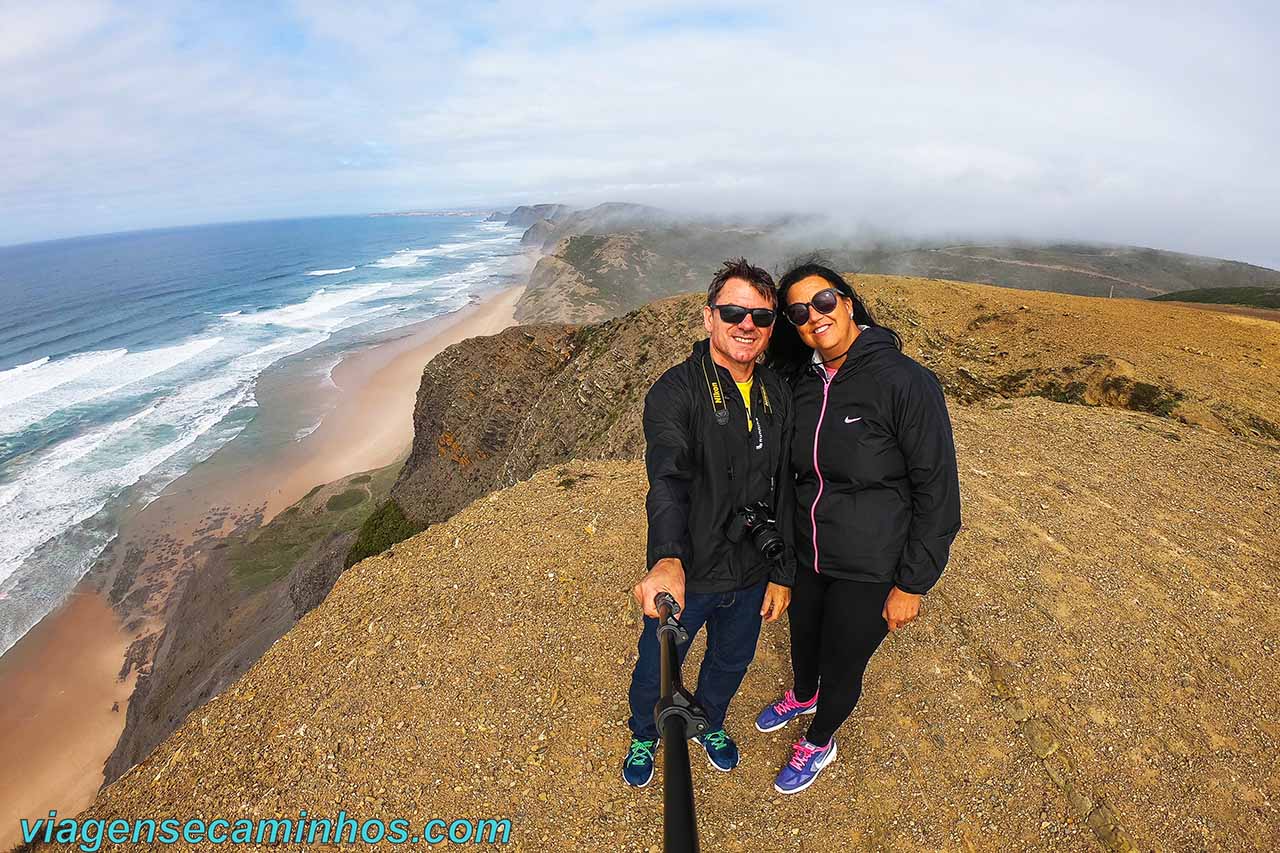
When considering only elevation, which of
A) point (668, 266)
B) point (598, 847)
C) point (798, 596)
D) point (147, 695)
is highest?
point (668, 266)

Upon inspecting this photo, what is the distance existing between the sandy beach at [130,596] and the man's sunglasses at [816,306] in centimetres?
2133

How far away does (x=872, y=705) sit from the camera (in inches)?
179

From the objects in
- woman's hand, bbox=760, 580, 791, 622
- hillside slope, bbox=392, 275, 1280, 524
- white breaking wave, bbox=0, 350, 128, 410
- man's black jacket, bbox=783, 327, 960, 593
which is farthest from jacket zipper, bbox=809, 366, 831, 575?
white breaking wave, bbox=0, 350, 128, 410

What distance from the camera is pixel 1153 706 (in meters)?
4.51

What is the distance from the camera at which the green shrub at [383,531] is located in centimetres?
1970

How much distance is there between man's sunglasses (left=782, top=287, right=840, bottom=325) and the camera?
281cm

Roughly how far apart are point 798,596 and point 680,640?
41.0 inches

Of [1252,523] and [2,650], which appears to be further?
[2,650]

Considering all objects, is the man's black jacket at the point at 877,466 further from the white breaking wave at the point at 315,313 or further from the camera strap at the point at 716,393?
the white breaking wave at the point at 315,313

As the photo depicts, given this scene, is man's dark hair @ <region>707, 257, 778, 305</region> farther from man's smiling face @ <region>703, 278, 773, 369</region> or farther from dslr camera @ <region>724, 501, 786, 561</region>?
dslr camera @ <region>724, 501, 786, 561</region>

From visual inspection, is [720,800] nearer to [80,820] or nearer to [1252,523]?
[80,820]

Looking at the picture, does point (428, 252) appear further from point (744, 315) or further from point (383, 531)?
point (744, 315)

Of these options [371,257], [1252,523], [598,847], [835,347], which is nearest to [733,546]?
[835,347]

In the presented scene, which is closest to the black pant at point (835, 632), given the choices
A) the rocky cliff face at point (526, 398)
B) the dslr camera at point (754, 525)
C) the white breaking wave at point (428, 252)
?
the dslr camera at point (754, 525)
